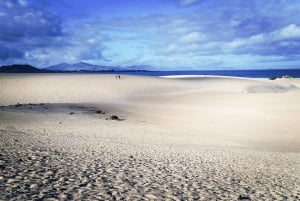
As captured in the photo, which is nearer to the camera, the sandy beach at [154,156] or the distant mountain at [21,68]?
the sandy beach at [154,156]

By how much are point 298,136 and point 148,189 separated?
14162mm

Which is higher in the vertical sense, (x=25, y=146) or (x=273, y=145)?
(x=25, y=146)

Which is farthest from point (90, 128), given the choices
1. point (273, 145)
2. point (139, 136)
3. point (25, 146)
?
point (273, 145)

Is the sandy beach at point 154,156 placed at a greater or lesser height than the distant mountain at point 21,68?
lesser

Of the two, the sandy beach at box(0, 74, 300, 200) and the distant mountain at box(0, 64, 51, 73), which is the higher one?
the distant mountain at box(0, 64, 51, 73)

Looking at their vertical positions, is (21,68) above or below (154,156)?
above

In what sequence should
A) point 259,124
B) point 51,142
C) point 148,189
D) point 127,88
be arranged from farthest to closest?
1. point 127,88
2. point 259,124
3. point 51,142
4. point 148,189

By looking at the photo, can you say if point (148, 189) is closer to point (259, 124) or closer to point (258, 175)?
point (258, 175)

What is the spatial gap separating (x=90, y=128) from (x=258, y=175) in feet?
35.2

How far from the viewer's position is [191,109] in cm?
3200

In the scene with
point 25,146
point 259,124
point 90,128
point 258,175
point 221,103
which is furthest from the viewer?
point 221,103

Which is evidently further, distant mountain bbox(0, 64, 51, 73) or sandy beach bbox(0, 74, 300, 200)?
distant mountain bbox(0, 64, 51, 73)

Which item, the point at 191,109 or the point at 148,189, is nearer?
the point at 148,189

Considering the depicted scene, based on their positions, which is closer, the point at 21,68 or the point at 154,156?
the point at 154,156
